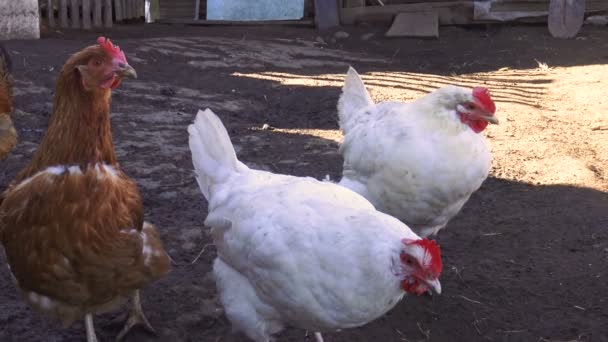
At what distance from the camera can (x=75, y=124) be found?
2.57 m

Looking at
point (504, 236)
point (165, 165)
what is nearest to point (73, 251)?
point (165, 165)

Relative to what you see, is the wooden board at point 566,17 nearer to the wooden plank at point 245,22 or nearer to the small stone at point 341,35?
the small stone at point 341,35

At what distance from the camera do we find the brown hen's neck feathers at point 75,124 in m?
2.55

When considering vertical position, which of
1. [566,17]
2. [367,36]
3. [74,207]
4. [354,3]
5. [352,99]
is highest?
[354,3]

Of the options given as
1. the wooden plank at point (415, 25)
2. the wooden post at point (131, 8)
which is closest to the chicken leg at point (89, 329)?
the wooden plank at point (415, 25)

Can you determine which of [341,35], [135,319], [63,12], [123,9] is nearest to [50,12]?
[63,12]

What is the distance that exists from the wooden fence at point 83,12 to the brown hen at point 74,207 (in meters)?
8.92

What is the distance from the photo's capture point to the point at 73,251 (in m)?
2.58

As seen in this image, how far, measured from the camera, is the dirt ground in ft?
10.9

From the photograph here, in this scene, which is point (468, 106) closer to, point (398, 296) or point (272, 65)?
point (398, 296)

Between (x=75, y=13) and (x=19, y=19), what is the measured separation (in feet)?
7.86

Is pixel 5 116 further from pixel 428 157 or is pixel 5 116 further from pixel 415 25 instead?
A: pixel 415 25

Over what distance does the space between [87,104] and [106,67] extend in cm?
16

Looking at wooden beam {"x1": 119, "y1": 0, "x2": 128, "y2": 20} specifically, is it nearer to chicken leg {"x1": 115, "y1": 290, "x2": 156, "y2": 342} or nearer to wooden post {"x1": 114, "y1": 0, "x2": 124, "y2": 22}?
wooden post {"x1": 114, "y1": 0, "x2": 124, "y2": 22}
